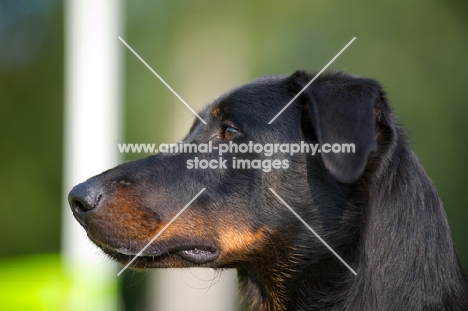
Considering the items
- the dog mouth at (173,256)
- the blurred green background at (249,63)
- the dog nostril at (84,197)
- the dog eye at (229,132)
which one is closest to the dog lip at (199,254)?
the dog mouth at (173,256)

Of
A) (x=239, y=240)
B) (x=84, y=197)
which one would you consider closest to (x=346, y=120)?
(x=239, y=240)

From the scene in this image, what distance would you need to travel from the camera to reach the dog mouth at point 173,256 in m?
2.98

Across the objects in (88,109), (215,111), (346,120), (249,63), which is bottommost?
(346,120)

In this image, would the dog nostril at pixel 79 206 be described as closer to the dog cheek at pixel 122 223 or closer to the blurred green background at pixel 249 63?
the dog cheek at pixel 122 223

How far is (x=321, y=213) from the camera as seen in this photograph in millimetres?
3119

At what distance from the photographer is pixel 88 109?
5.79m

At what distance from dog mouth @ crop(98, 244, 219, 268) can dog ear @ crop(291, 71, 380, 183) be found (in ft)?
2.42

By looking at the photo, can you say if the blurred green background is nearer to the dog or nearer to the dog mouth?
the dog

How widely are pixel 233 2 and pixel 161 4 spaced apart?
0.86 meters

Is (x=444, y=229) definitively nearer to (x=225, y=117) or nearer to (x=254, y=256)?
(x=254, y=256)

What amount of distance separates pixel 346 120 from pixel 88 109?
356 centimetres

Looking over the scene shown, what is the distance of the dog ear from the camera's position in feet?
8.68

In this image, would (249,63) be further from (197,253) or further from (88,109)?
(197,253)

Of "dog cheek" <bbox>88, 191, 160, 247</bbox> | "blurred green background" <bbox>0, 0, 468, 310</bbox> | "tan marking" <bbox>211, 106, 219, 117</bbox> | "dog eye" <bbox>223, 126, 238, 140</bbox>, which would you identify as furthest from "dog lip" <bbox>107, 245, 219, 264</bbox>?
"blurred green background" <bbox>0, 0, 468, 310</bbox>
